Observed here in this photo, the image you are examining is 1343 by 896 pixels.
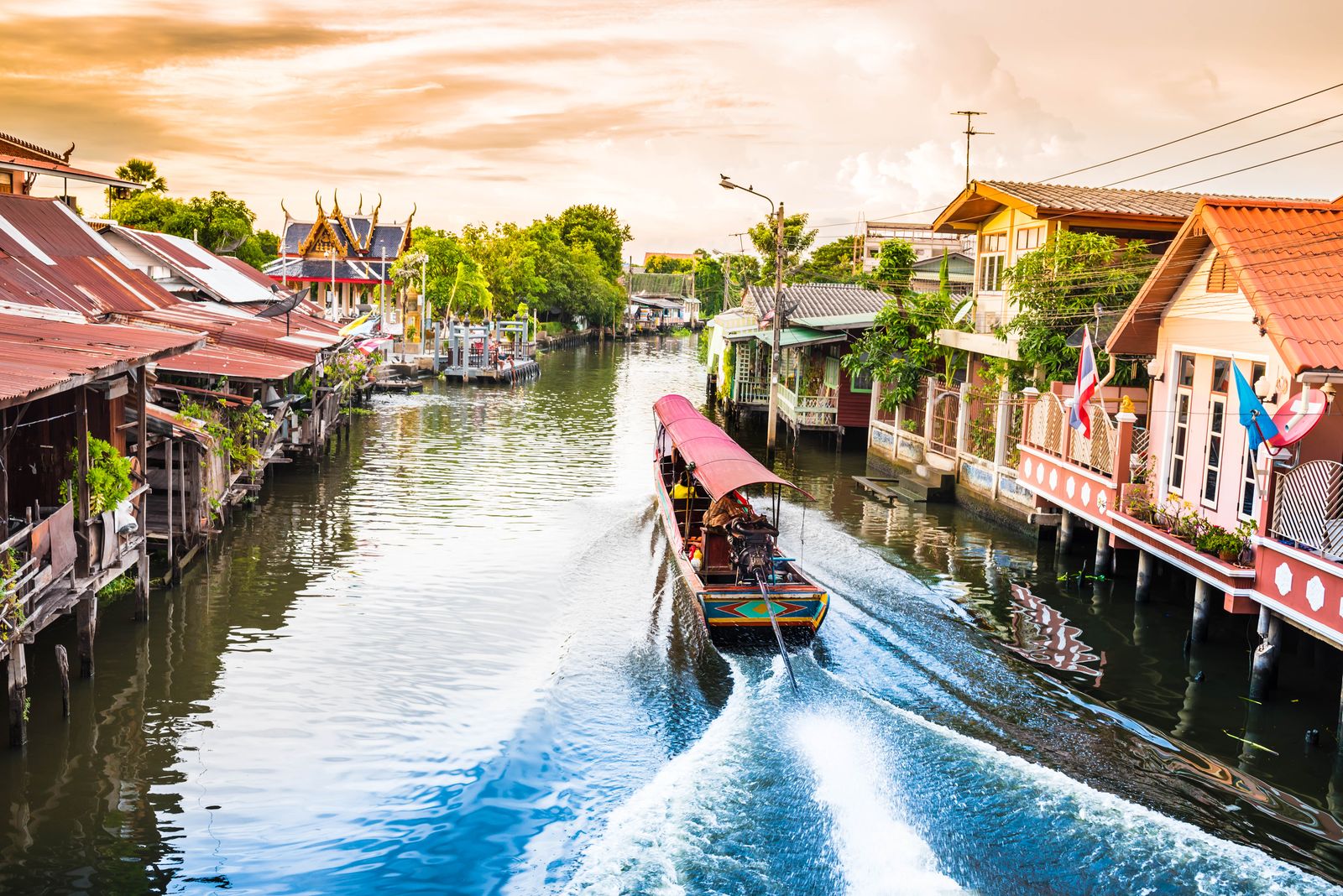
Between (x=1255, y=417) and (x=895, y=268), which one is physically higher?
(x=895, y=268)

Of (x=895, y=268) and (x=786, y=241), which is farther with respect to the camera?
(x=786, y=241)

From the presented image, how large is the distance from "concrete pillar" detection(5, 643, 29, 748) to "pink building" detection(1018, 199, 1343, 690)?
1389 centimetres

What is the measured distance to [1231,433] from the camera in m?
16.4

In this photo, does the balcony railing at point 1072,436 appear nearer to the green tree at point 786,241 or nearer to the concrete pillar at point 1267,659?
the concrete pillar at point 1267,659

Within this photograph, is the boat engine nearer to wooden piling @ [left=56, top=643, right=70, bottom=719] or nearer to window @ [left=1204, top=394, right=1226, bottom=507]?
window @ [left=1204, top=394, right=1226, bottom=507]

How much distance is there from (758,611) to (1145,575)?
6681 mm

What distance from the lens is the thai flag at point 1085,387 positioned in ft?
60.4

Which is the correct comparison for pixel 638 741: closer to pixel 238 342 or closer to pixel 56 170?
pixel 238 342

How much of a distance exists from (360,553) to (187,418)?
4.06 meters

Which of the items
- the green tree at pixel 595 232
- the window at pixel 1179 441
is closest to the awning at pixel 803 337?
the window at pixel 1179 441

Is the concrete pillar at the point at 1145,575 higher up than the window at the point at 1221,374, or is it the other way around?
the window at the point at 1221,374

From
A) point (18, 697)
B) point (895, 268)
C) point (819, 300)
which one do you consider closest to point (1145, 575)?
point (18, 697)

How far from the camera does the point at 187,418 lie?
19.1 meters

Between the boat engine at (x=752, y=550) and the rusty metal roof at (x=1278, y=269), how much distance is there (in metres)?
7.02
